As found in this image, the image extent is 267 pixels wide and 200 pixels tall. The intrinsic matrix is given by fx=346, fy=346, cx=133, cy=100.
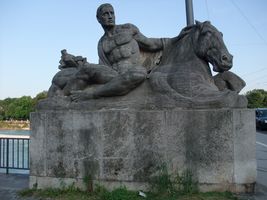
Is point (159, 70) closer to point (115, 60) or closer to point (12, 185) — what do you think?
point (115, 60)

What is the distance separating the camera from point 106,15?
6.65 meters

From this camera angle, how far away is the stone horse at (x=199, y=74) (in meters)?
5.49

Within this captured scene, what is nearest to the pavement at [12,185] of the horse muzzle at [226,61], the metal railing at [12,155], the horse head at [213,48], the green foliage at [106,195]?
the green foliage at [106,195]

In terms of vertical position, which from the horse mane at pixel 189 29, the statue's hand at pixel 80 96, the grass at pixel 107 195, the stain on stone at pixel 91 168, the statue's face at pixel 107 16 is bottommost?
the grass at pixel 107 195

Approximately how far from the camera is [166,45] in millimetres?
6707

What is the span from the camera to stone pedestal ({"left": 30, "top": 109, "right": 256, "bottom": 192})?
5.28 m

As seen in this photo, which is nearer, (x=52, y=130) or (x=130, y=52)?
(x=52, y=130)

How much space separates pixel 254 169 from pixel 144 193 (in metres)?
1.76

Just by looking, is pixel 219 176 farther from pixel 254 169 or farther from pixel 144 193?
pixel 144 193

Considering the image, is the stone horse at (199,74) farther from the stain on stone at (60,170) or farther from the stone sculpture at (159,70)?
the stain on stone at (60,170)

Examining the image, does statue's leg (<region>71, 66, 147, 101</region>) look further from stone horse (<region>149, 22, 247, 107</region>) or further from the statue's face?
the statue's face

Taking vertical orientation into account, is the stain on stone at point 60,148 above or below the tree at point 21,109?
below

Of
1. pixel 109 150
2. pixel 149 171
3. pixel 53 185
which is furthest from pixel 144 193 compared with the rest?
pixel 53 185

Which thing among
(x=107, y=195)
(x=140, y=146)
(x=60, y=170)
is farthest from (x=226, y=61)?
(x=60, y=170)
